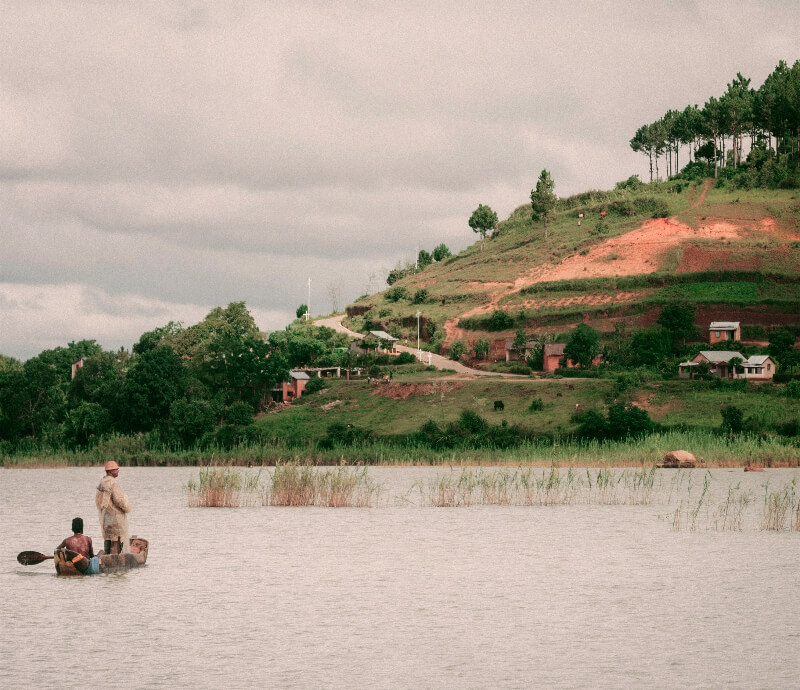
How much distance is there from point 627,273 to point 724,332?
106 ft

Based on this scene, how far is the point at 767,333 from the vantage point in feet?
394

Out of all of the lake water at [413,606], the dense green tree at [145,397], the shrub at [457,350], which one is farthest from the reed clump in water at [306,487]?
the shrub at [457,350]

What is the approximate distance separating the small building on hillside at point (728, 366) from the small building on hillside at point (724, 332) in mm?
13334

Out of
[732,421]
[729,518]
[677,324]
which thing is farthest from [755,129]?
[729,518]

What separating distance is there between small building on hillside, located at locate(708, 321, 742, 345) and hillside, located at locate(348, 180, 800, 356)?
5.79m

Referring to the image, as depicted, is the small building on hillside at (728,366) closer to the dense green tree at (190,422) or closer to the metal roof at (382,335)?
the dense green tree at (190,422)

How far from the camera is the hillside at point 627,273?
131750 millimetres

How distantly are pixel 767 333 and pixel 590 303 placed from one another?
87.8 ft

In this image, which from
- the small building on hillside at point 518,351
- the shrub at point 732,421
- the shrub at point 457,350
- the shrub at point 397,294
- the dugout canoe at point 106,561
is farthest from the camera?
the shrub at point 397,294

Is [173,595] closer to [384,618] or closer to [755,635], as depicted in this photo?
[384,618]

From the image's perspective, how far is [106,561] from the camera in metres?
25.8

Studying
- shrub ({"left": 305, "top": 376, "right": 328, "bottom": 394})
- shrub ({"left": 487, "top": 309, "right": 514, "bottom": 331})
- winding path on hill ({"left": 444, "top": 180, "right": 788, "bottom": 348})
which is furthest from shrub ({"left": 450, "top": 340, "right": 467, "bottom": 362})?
shrub ({"left": 305, "top": 376, "right": 328, "bottom": 394})

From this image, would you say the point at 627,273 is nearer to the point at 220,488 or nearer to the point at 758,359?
the point at 758,359

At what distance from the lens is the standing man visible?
24062 mm
